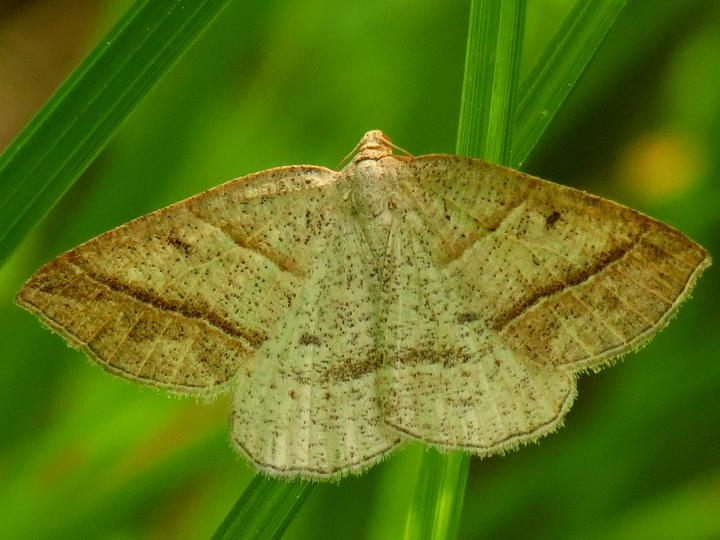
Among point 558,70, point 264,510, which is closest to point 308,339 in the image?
point 264,510

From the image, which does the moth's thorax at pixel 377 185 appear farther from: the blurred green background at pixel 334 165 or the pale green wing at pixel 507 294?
the blurred green background at pixel 334 165

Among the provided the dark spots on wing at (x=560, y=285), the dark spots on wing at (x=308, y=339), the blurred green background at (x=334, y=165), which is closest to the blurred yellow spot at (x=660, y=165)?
the blurred green background at (x=334, y=165)

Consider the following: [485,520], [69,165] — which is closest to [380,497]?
[485,520]

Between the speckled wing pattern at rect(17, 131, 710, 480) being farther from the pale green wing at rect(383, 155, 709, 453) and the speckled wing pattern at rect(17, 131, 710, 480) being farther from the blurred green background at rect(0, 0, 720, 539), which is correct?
the blurred green background at rect(0, 0, 720, 539)

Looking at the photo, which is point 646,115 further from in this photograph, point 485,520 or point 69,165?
point 69,165

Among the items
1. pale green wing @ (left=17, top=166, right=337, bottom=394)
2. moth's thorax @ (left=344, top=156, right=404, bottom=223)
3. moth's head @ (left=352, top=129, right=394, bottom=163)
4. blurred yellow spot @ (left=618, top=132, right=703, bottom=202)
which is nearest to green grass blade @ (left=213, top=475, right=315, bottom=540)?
pale green wing @ (left=17, top=166, right=337, bottom=394)

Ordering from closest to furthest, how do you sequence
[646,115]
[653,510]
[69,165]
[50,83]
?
[69,165] < [653,510] < [646,115] < [50,83]
